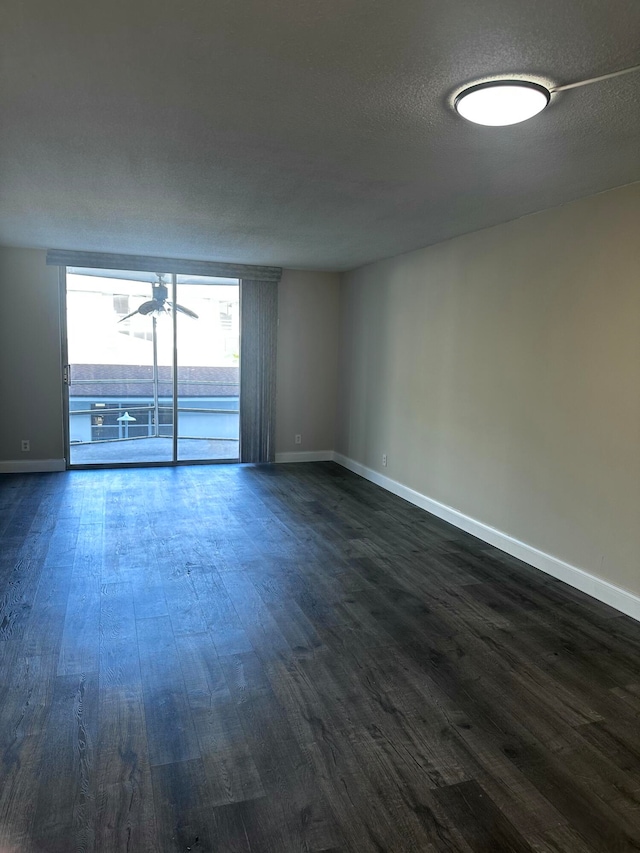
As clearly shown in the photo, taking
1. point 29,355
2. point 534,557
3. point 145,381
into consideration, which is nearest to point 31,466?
point 29,355

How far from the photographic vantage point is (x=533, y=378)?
379cm

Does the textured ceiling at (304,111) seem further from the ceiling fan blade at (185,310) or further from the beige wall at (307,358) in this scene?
the beige wall at (307,358)

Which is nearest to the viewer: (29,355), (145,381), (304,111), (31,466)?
(304,111)

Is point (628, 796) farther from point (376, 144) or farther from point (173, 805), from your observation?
point (376, 144)

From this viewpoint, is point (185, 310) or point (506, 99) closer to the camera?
point (506, 99)

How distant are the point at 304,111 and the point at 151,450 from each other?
18.0ft

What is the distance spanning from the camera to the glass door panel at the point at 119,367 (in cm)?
627

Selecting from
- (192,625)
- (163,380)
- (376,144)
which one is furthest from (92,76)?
(163,380)

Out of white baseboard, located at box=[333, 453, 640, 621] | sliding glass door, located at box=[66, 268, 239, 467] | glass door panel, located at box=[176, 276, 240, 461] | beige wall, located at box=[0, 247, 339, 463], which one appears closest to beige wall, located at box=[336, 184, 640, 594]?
white baseboard, located at box=[333, 453, 640, 621]

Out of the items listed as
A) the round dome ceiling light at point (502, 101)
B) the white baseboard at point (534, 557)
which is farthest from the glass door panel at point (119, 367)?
the round dome ceiling light at point (502, 101)

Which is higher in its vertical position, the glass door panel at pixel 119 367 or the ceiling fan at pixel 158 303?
the ceiling fan at pixel 158 303

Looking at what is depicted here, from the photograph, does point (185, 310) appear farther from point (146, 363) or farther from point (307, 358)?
point (307, 358)

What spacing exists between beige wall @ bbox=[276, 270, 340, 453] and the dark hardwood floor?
119 inches

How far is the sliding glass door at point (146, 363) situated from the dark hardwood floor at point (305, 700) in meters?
2.80
